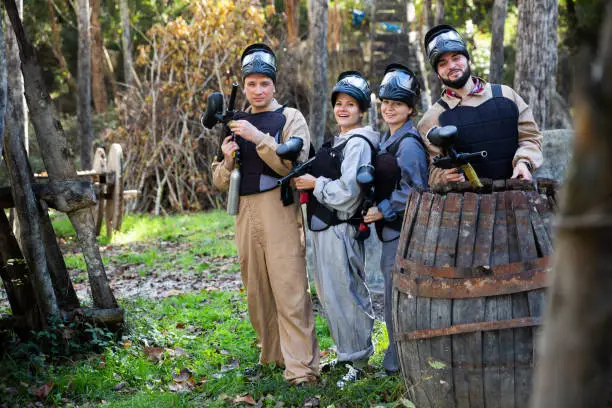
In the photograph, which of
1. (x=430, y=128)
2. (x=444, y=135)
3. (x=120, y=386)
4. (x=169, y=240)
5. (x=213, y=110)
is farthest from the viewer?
(x=169, y=240)

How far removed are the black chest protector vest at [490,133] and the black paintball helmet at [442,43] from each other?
1.11 ft

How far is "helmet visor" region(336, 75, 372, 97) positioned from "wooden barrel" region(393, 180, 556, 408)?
1.41m

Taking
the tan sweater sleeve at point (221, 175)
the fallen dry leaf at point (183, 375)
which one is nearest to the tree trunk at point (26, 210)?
the fallen dry leaf at point (183, 375)

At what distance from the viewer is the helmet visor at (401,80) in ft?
15.7

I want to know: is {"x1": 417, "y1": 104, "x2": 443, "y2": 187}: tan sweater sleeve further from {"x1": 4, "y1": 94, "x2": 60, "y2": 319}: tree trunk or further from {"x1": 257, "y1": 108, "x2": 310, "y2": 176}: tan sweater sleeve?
{"x1": 4, "y1": 94, "x2": 60, "y2": 319}: tree trunk

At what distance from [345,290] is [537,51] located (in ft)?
14.3

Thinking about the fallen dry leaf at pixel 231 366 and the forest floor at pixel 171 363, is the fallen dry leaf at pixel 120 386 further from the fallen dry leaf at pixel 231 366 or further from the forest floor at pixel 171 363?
the fallen dry leaf at pixel 231 366

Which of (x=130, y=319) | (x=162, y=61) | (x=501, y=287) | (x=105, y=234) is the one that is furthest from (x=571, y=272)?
(x=162, y=61)

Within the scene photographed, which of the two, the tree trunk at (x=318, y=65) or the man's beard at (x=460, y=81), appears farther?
the tree trunk at (x=318, y=65)

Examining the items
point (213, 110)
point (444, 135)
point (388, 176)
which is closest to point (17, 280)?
point (213, 110)

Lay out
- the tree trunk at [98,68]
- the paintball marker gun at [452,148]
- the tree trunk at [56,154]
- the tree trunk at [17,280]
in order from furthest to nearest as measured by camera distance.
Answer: the tree trunk at [98,68], the tree trunk at [56,154], the tree trunk at [17,280], the paintball marker gun at [452,148]

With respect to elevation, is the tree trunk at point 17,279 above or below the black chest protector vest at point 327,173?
below

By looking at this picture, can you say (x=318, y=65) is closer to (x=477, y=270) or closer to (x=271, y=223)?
(x=271, y=223)

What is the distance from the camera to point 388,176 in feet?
15.5
